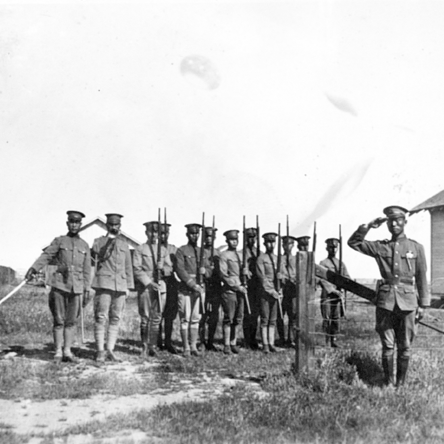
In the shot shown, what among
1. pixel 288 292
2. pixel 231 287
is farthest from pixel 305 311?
pixel 288 292

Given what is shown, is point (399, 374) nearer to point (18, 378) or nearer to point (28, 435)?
point (28, 435)

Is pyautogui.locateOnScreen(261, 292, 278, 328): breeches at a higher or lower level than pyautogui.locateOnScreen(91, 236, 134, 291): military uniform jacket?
lower

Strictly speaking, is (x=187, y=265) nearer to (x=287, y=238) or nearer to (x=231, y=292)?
(x=231, y=292)

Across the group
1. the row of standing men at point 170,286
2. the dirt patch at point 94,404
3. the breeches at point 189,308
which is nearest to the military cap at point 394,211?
the row of standing men at point 170,286

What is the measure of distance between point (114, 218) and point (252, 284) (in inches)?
117

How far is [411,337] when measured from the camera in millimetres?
5980

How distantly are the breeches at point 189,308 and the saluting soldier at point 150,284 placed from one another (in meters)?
0.34

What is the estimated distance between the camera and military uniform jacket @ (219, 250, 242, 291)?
8.96 m

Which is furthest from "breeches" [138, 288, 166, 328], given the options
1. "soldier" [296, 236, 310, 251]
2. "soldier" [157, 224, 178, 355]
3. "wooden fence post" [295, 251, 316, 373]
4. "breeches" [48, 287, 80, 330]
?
"soldier" [296, 236, 310, 251]

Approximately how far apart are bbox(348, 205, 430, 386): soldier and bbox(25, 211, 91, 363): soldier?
3963 millimetres

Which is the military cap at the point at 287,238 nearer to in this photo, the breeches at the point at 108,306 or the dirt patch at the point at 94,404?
the breeches at the point at 108,306

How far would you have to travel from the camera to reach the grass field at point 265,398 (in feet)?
14.4

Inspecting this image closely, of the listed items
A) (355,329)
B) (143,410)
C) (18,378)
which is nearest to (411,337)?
(143,410)

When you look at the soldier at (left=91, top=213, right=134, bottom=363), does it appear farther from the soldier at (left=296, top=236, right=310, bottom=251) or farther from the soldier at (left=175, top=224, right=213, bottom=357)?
the soldier at (left=296, top=236, right=310, bottom=251)
